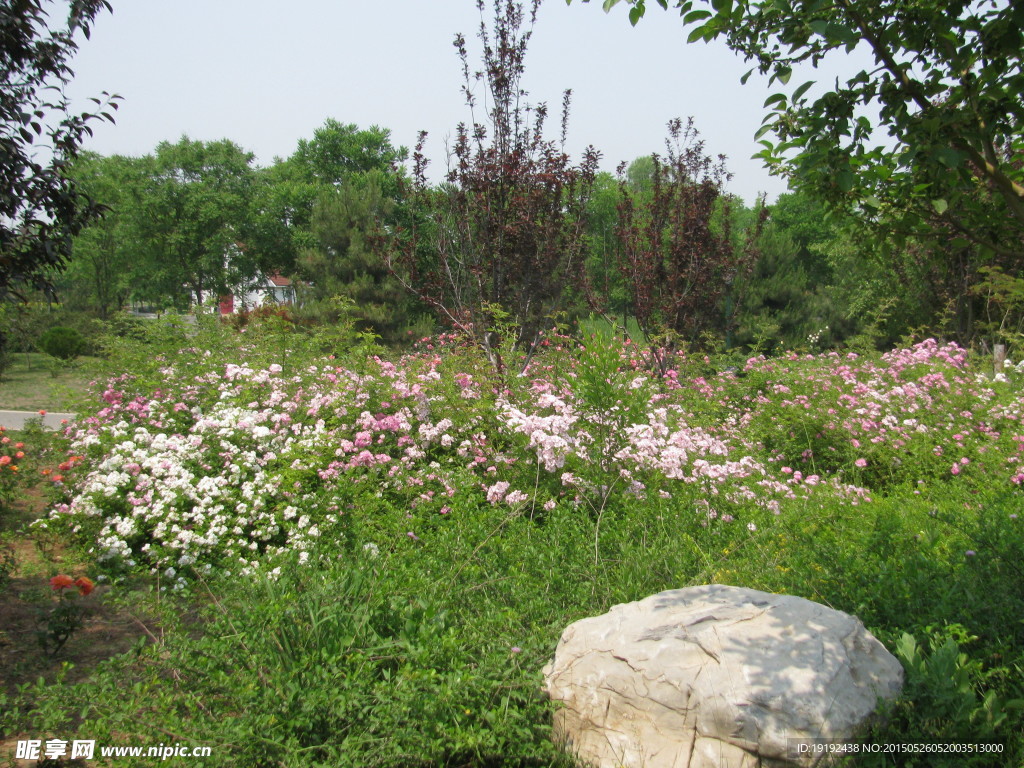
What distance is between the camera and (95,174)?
35.2 m

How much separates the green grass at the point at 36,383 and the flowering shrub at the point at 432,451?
2.72 meters

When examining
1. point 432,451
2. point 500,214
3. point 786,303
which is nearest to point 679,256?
point 500,214

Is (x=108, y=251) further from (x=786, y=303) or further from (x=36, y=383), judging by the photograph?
(x=786, y=303)

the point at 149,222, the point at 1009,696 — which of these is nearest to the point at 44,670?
the point at 1009,696

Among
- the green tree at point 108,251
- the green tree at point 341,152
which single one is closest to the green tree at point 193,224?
the green tree at point 108,251

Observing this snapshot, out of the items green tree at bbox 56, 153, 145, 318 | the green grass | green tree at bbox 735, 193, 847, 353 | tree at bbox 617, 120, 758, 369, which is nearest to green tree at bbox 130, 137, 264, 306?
green tree at bbox 56, 153, 145, 318

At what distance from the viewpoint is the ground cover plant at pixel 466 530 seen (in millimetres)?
2580

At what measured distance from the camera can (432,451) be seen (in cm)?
572

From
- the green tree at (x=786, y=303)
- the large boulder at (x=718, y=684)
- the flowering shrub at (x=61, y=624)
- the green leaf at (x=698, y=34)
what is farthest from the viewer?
the green tree at (x=786, y=303)

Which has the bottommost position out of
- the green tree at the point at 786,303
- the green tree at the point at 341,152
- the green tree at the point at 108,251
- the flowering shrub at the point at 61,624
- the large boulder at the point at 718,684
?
the flowering shrub at the point at 61,624

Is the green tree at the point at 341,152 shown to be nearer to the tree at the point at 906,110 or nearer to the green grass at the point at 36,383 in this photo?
the green grass at the point at 36,383

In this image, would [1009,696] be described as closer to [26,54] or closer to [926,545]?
[926,545]

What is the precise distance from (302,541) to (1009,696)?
→ 3757 millimetres

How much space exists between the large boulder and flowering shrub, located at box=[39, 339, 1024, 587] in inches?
71.4
